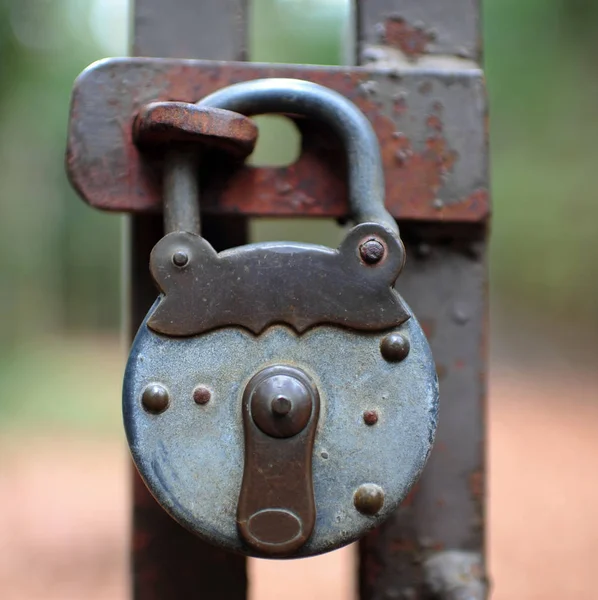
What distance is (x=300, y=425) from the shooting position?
0.33 m

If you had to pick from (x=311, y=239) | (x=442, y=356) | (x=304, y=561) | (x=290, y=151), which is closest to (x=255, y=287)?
(x=442, y=356)

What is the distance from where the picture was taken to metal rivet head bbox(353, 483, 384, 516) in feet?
1.08

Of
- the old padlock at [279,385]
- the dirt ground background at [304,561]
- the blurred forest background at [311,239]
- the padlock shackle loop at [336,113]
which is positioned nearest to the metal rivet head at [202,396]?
the old padlock at [279,385]

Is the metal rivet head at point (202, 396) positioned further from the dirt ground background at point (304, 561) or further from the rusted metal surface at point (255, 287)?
the dirt ground background at point (304, 561)

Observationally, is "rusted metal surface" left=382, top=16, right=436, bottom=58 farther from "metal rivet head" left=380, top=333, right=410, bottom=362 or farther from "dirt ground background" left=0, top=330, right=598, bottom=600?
"dirt ground background" left=0, top=330, right=598, bottom=600

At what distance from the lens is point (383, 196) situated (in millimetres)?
372

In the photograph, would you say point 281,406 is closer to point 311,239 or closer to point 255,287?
point 255,287

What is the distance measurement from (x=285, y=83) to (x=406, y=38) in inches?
3.8

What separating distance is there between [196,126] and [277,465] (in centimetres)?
16

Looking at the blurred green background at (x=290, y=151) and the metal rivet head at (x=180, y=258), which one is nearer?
the metal rivet head at (x=180, y=258)

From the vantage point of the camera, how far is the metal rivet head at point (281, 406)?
1.04 feet

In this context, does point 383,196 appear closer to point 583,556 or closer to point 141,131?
point 141,131

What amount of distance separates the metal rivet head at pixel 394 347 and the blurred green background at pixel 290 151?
4.36 meters

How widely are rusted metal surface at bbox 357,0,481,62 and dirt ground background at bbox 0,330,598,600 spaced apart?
1383 millimetres
